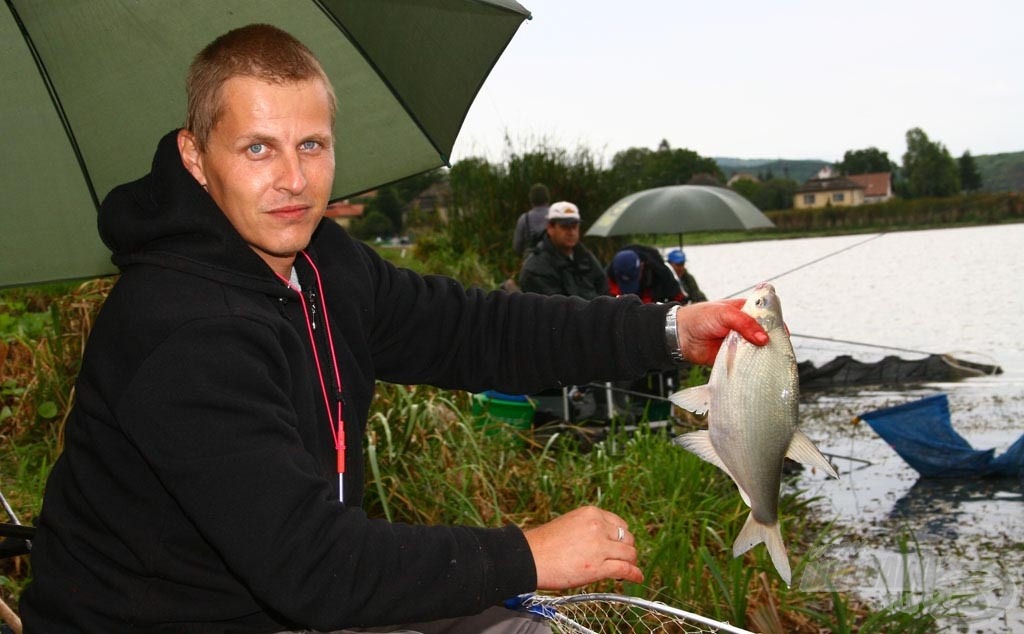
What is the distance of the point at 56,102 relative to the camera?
8.43 ft

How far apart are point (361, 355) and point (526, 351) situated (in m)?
0.43

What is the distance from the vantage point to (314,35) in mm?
2578

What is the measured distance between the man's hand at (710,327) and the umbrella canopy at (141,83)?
90cm

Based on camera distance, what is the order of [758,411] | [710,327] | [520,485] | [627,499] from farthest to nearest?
1. [627,499]
2. [520,485]
3. [710,327]
4. [758,411]

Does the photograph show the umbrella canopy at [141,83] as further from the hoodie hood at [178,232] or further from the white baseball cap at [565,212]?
the white baseball cap at [565,212]

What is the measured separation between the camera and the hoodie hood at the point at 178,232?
186 centimetres

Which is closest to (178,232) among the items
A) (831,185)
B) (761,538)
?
(761,538)

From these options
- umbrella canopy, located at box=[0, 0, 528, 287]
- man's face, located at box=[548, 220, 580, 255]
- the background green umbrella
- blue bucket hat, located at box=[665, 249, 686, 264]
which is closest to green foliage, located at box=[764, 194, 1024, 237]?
the background green umbrella

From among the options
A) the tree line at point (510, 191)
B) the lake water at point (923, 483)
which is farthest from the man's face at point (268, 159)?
the tree line at point (510, 191)

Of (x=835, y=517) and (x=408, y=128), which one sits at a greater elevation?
(x=408, y=128)

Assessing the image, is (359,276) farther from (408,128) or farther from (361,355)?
(408,128)

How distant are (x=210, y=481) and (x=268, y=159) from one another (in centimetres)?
63

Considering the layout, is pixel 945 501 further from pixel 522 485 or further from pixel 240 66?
pixel 240 66

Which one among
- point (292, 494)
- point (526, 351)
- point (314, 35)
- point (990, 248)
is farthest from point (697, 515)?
point (990, 248)
